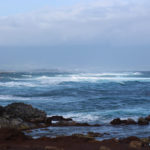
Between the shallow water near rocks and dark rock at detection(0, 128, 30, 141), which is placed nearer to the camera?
dark rock at detection(0, 128, 30, 141)

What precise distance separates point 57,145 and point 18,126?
13.6 ft

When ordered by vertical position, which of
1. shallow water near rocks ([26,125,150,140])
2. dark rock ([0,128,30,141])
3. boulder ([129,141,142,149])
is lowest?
shallow water near rocks ([26,125,150,140])

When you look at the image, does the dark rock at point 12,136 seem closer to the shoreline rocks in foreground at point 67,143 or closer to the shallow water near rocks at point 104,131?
the shoreline rocks in foreground at point 67,143

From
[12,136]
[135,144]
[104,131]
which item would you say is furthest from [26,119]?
[135,144]

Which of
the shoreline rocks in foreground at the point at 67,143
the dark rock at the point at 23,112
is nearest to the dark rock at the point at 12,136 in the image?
the shoreline rocks in foreground at the point at 67,143

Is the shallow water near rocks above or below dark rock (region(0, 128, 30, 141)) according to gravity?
below

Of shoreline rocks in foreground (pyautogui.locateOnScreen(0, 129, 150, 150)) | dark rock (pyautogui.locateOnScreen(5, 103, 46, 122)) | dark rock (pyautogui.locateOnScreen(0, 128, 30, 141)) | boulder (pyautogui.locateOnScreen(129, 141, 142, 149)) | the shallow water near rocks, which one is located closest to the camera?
shoreline rocks in foreground (pyautogui.locateOnScreen(0, 129, 150, 150))

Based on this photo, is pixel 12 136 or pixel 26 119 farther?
pixel 26 119

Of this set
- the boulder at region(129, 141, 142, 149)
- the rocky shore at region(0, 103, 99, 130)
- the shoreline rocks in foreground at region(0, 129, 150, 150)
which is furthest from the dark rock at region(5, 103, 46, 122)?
the boulder at region(129, 141, 142, 149)

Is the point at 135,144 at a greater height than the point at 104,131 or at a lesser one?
greater

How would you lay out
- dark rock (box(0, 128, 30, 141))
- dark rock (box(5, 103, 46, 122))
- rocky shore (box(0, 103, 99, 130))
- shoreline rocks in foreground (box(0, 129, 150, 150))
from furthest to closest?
1. dark rock (box(5, 103, 46, 122))
2. rocky shore (box(0, 103, 99, 130))
3. dark rock (box(0, 128, 30, 141))
4. shoreline rocks in foreground (box(0, 129, 150, 150))

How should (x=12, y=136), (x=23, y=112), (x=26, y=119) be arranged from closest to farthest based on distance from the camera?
(x=12, y=136)
(x=26, y=119)
(x=23, y=112)

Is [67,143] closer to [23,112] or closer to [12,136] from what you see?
[12,136]

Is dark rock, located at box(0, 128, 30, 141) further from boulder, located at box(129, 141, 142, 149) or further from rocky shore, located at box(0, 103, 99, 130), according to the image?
boulder, located at box(129, 141, 142, 149)
